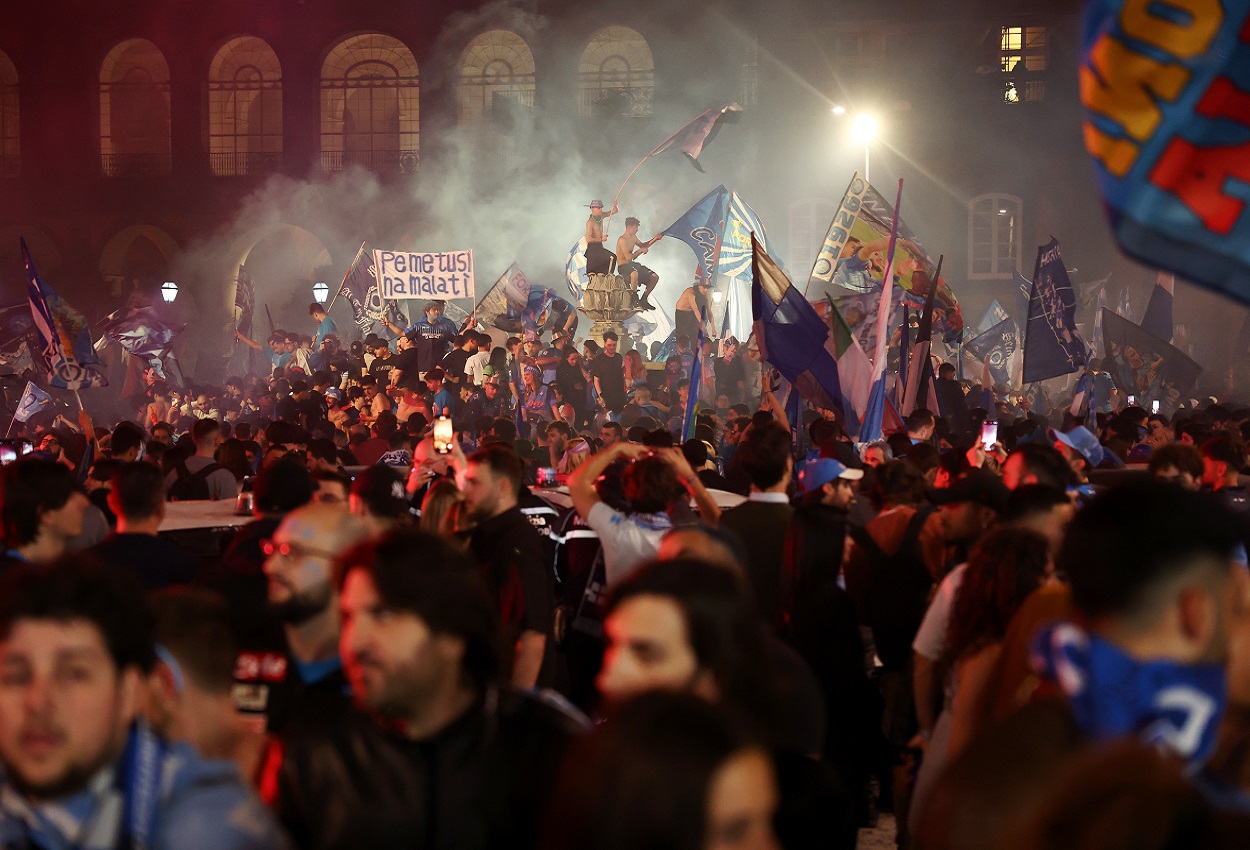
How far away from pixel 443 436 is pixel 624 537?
222 centimetres

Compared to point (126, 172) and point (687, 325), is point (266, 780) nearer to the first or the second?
point (687, 325)

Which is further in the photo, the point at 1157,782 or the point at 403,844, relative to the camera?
the point at 403,844

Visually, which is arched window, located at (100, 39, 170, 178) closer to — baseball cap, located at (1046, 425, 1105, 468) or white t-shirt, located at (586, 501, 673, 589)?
baseball cap, located at (1046, 425, 1105, 468)

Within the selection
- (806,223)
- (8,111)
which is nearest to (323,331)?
(806,223)

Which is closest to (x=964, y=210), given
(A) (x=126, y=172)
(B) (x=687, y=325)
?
(B) (x=687, y=325)

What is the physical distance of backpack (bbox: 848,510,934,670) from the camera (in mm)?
6453

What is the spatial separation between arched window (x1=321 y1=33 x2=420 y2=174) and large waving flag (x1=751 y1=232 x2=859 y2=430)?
30.7 m

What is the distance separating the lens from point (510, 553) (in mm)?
5633

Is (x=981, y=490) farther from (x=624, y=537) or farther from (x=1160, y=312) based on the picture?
(x=1160, y=312)

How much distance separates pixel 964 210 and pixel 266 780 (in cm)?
4103

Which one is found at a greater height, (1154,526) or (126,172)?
(126,172)

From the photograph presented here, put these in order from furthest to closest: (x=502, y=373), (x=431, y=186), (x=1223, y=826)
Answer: (x=431, y=186)
(x=502, y=373)
(x=1223, y=826)

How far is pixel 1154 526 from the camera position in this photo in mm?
2570

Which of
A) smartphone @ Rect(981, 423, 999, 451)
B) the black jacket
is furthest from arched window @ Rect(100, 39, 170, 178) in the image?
the black jacket
